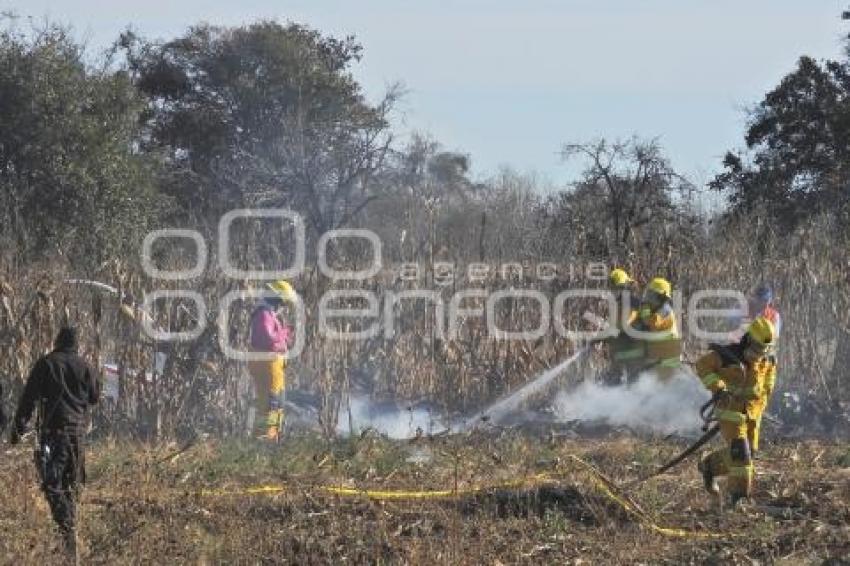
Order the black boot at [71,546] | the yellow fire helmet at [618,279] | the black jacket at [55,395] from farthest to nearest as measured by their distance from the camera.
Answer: the yellow fire helmet at [618,279] < the black jacket at [55,395] < the black boot at [71,546]

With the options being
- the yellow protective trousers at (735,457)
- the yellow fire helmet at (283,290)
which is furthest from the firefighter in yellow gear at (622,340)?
the yellow protective trousers at (735,457)

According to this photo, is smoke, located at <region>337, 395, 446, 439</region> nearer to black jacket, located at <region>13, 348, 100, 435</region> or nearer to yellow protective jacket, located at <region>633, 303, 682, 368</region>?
yellow protective jacket, located at <region>633, 303, 682, 368</region>

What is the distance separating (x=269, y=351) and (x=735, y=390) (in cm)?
528

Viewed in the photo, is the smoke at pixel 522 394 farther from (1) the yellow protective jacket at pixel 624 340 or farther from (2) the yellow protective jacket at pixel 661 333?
(2) the yellow protective jacket at pixel 661 333

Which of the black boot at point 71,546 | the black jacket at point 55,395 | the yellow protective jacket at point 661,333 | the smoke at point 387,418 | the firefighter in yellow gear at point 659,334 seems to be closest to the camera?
the black boot at point 71,546

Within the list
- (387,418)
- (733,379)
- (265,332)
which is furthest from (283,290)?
(733,379)

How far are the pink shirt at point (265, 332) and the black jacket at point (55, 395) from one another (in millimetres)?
4570

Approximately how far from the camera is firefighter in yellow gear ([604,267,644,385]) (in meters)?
13.6

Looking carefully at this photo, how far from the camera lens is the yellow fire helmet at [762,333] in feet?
29.4

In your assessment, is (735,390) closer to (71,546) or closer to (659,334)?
(659,334)

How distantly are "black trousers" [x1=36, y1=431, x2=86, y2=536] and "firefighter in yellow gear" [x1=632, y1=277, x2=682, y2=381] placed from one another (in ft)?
22.3

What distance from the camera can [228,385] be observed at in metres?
13.0

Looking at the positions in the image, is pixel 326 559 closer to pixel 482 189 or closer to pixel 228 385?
pixel 228 385

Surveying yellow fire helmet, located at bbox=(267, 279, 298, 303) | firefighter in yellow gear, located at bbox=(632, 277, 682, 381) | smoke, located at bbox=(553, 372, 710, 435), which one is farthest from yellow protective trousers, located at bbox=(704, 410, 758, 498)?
yellow fire helmet, located at bbox=(267, 279, 298, 303)
